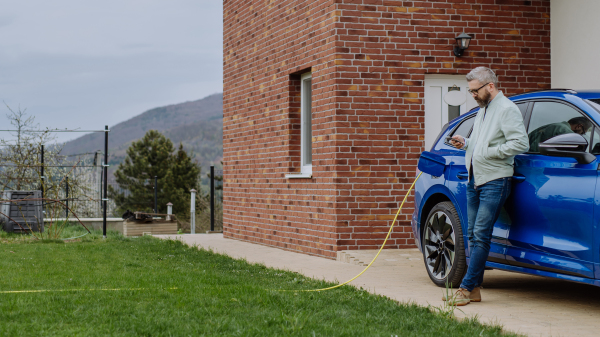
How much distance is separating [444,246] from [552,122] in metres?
1.53

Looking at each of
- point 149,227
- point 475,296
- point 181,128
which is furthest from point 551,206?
point 181,128

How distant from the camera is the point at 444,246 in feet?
20.6

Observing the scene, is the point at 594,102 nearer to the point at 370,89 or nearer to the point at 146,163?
the point at 370,89

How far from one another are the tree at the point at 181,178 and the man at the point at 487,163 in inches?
1646

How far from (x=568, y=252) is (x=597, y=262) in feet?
0.83

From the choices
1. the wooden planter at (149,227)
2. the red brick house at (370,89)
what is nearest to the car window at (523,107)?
the red brick house at (370,89)

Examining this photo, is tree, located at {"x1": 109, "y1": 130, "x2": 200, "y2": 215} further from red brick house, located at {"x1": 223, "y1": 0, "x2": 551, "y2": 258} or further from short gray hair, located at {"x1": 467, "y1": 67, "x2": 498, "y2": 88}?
short gray hair, located at {"x1": 467, "y1": 67, "x2": 498, "y2": 88}

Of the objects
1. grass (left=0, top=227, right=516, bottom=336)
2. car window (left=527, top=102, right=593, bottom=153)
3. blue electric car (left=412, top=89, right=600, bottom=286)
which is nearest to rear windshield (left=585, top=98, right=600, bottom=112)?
blue electric car (left=412, top=89, right=600, bottom=286)

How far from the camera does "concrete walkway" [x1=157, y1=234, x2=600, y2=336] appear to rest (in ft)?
15.6

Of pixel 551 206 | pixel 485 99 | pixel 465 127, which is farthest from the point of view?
Answer: pixel 465 127

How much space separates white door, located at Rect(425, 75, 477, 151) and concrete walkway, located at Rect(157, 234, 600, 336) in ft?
5.79

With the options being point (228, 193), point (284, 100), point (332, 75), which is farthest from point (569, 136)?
point (228, 193)

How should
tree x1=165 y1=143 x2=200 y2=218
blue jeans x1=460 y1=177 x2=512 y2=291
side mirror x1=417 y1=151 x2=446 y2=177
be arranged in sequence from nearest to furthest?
blue jeans x1=460 y1=177 x2=512 y2=291, side mirror x1=417 y1=151 x2=446 y2=177, tree x1=165 y1=143 x2=200 y2=218

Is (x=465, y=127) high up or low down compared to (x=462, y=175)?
up
